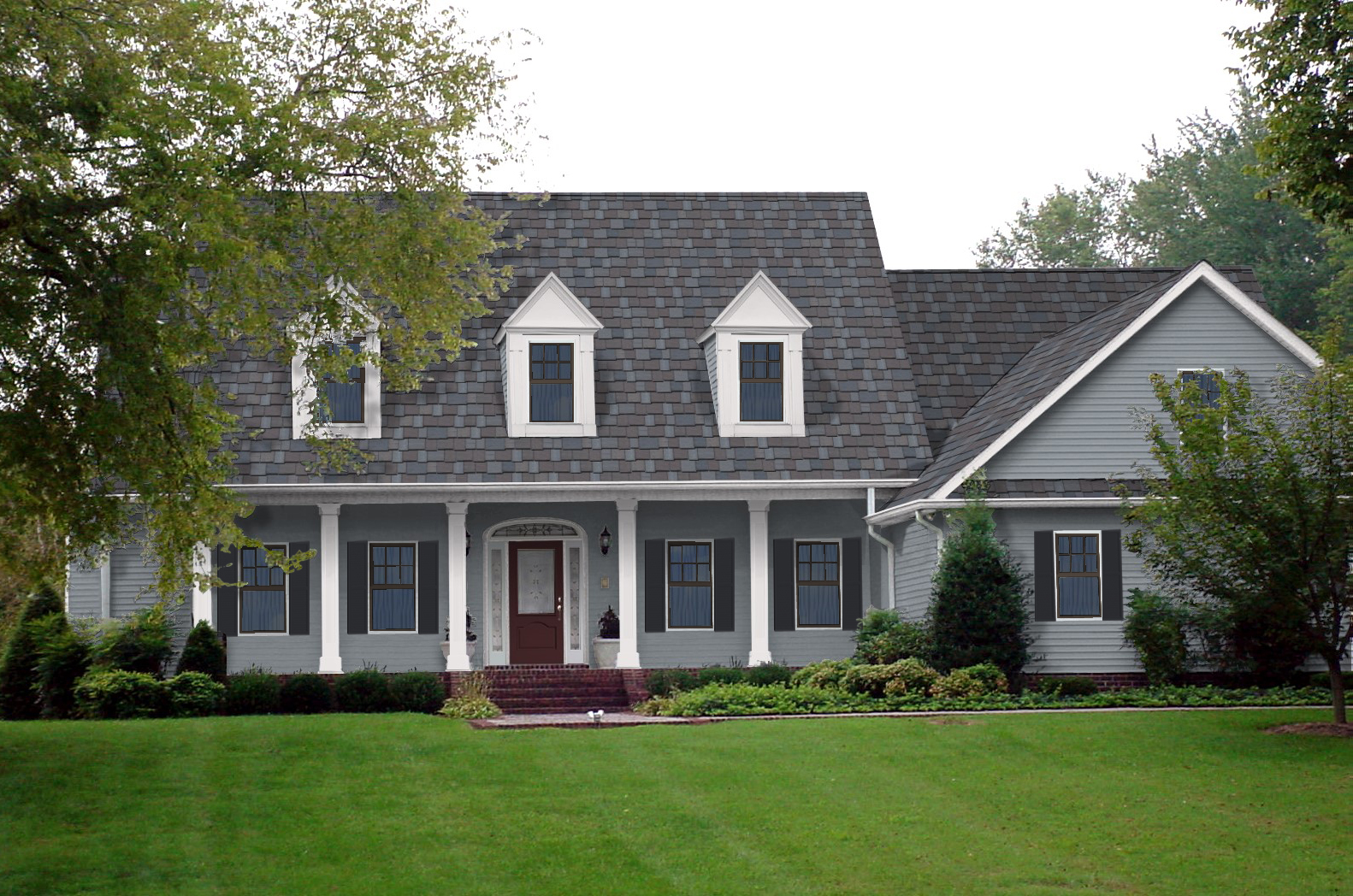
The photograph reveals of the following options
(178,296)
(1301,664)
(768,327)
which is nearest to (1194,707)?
(1301,664)

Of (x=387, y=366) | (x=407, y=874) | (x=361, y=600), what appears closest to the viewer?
(x=407, y=874)

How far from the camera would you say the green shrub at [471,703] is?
21844 mm

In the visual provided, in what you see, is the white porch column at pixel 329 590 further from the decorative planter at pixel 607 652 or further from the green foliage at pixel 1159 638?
the green foliage at pixel 1159 638

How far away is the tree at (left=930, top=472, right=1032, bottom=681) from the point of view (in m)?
22.1

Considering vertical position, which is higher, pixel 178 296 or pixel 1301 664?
pixel 178 296

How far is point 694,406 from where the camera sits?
25547 mm

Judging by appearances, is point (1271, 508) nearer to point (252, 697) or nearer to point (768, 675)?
point (768, 675)

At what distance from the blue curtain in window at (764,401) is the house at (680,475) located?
0.04m

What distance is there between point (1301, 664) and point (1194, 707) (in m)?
3.31

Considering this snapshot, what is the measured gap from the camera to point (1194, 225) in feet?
152

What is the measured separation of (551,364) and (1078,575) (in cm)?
872

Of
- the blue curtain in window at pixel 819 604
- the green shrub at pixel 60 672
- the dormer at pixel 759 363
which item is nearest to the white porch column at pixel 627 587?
the dormer at pixel 759 363

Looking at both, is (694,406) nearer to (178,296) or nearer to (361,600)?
(361,600)

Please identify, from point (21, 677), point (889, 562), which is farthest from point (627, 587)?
point (21, 677)
